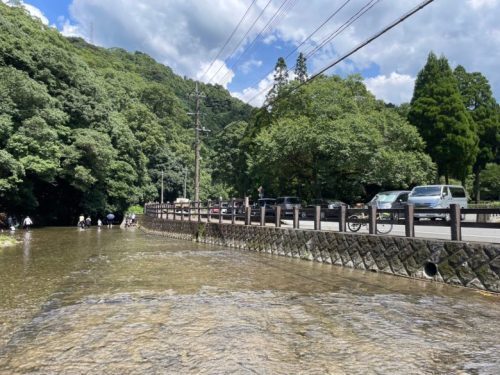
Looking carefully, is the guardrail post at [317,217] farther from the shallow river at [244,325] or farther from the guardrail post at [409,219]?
the guardrail post at [409,219]

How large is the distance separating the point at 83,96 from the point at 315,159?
21.5 metres

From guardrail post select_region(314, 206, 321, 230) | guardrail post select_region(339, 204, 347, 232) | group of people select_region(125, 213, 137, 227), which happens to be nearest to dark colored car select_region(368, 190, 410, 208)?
guardrail post select_region(314, 206, 321, 230)

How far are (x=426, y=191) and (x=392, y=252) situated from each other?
382 inches

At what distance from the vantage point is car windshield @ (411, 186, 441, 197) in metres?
18.1

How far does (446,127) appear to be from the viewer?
3550cm

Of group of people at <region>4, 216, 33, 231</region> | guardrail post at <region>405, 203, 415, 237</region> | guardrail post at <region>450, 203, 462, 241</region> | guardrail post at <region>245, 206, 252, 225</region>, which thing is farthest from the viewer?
group of people at <region>4, 216, 33, 231</region>

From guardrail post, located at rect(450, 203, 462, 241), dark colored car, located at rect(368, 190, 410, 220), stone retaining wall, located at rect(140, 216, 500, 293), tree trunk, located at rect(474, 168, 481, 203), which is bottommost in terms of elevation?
stone retaining wall, located at rect(140, 216, 500, 293)

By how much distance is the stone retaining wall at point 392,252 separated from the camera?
304 inches

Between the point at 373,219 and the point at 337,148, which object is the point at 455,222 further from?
the point at 337,148

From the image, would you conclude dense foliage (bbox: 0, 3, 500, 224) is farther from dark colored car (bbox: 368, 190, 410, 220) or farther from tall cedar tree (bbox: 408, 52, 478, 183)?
dark colored car (bbox: 368, 190, 410, 220)

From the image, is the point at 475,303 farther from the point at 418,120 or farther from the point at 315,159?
the point at 418,120

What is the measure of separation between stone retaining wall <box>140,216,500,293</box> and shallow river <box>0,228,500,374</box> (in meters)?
0.38

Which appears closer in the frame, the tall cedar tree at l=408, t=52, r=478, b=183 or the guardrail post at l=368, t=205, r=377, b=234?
the guardrail post at l=368, t=205, r=377, b=234

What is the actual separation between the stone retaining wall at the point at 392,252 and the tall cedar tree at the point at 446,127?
24569 mm
